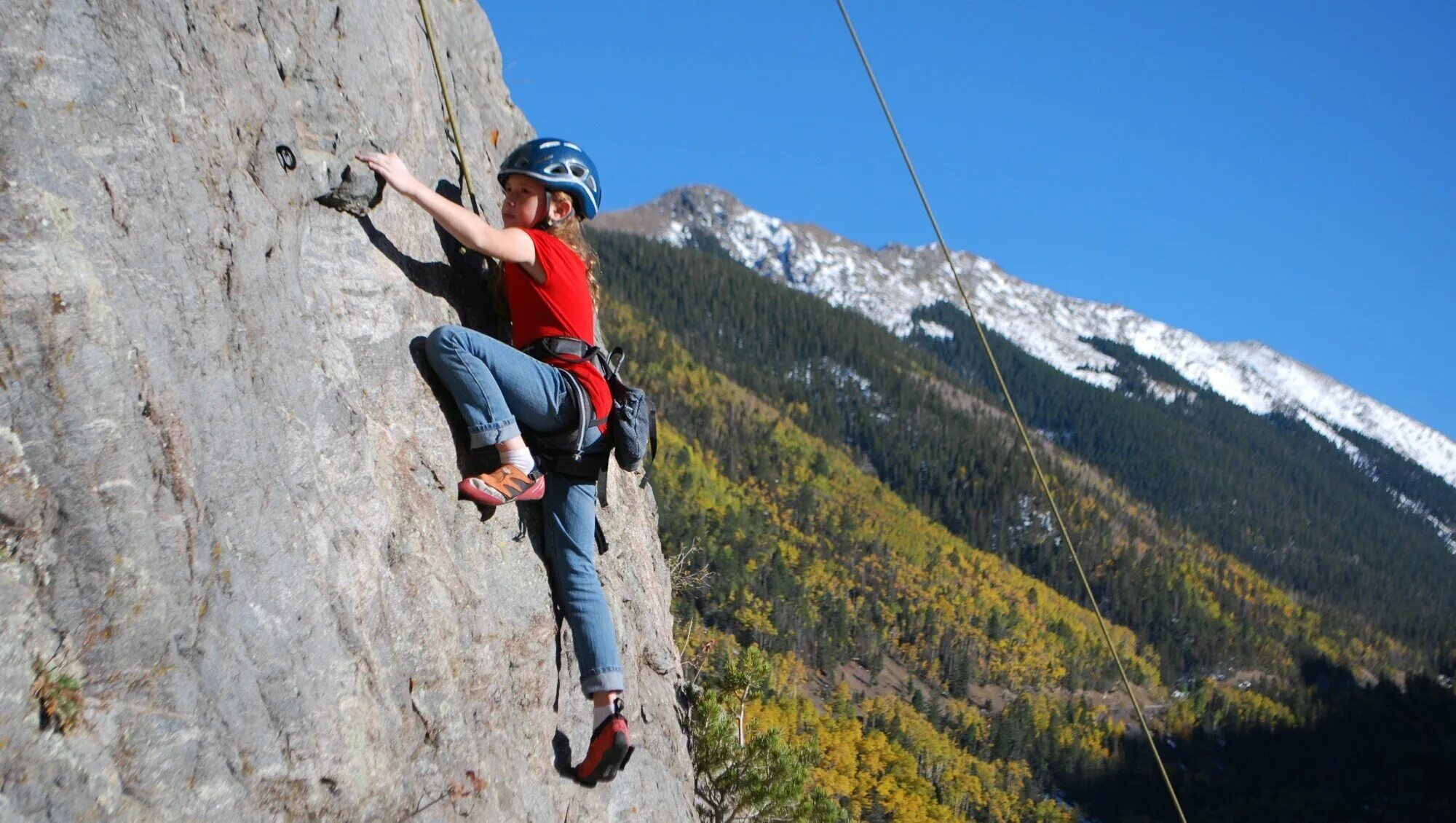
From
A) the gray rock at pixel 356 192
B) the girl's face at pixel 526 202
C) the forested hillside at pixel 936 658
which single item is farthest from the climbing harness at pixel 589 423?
the forested hillside at pixel 936 658

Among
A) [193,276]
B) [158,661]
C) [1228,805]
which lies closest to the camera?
[158,661]

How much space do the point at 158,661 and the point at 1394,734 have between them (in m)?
174

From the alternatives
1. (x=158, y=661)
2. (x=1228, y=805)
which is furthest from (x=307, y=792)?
(x=1228, y=805)

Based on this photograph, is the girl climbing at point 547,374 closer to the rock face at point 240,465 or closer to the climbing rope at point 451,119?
the rock face at point 240,465

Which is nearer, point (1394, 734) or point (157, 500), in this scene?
point (157, 500)

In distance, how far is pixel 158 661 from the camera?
4727 mm

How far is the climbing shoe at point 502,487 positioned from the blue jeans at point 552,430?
194 mm

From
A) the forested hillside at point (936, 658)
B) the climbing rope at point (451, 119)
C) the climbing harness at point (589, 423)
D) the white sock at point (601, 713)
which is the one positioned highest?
the climbing rope at point (451, 119)

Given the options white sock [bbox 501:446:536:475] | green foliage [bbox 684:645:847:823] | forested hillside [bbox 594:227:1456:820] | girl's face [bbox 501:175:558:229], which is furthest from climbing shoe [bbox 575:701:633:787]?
forested hillside [bbox 594:227:1456:820]

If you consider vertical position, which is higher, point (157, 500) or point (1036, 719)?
point (157, 500)

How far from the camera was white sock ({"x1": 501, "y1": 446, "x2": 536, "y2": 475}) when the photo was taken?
6.71 metres

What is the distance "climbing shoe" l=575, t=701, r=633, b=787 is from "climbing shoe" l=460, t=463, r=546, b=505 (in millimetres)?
1377

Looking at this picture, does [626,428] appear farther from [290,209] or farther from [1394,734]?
Answer: [1394,734]

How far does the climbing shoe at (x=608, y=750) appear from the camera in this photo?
6.83 meters
